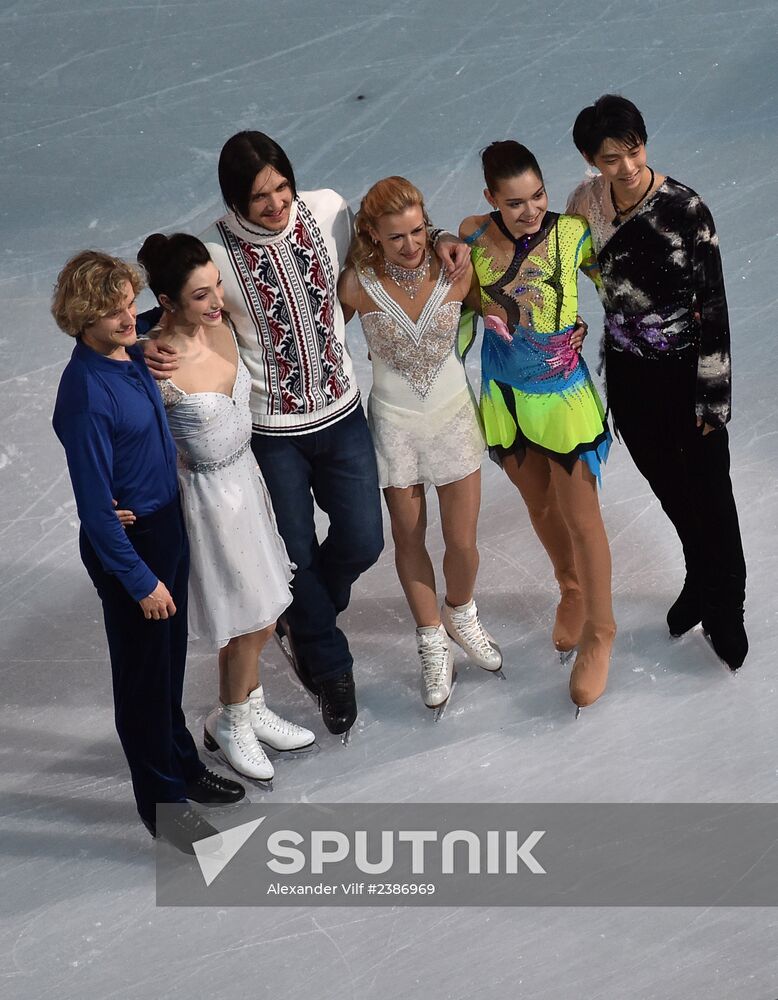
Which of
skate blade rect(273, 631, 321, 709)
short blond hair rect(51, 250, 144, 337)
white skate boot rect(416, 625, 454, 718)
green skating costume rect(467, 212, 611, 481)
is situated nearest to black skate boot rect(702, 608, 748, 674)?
green skating costume rect(467, 212, 611, 481)

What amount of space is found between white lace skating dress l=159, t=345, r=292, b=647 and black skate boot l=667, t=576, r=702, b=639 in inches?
43.1

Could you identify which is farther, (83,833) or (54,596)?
Result: (54,596)

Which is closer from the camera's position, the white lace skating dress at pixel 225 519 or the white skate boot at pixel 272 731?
the white lace skating dress at pixel 225 519

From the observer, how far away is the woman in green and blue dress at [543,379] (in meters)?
3.49

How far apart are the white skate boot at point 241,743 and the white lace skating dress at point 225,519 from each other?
0.30 meters

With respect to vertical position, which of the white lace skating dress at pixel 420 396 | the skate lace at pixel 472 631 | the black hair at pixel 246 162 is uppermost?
the black hair at pixel 246 162

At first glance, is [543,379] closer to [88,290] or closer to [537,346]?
[537,346]

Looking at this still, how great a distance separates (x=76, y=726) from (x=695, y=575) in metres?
1.71

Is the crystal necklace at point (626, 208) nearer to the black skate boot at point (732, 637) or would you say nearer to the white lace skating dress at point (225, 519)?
the white lace skating dress at point (225, 519)

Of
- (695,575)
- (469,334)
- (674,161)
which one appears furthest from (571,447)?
(674,161)

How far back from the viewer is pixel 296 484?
3.64 m

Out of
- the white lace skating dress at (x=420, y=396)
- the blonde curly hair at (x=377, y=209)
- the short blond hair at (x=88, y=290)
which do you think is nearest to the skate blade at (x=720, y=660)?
the white lace skating dress at (x=420, y=396)

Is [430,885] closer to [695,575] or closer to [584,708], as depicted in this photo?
[584,708]

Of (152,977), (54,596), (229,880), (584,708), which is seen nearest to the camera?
(152,977)
